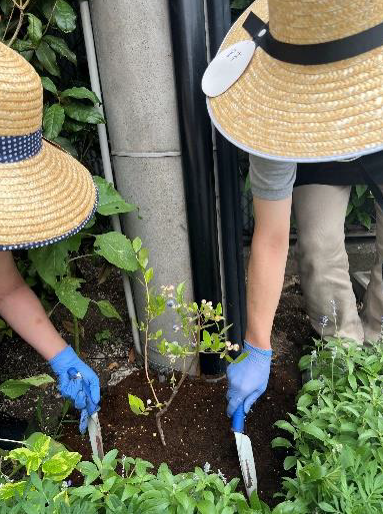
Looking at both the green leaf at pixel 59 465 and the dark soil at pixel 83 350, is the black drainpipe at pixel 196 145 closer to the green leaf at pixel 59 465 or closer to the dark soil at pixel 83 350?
the dark soil at pixel 83 350

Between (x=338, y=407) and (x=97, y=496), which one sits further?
(x=338, y=407)

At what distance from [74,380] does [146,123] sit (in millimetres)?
850

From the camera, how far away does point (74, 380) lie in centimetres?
152

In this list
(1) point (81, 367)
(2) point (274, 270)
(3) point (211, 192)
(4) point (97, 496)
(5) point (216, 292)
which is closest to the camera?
(4) point (97, 496)

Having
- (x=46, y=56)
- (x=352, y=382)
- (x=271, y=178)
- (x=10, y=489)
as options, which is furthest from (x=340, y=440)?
(x=46, y=56)

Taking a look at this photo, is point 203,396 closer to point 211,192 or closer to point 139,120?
point 211,192

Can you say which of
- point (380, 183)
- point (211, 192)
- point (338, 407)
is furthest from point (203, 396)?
point (380, 183)

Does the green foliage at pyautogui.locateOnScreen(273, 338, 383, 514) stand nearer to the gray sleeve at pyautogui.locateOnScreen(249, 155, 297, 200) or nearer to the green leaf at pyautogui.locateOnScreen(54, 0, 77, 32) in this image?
the gray sleeve at pyautogui.locateOnScreen(249, 155, 297, 200)

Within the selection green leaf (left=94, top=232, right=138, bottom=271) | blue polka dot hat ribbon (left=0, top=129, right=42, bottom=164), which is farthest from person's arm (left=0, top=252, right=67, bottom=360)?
blue polka dot hat ribbon (left=0, top=129, right=42, bottom=164)

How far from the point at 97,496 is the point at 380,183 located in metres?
1.32

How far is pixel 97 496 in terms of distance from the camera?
3.63 ft

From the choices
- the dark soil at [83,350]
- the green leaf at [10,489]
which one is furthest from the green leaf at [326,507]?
the dark soil at [83,350]

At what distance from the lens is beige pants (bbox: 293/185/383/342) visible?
1856mm

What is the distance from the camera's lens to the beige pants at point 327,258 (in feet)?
6.09
